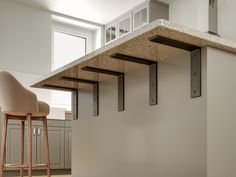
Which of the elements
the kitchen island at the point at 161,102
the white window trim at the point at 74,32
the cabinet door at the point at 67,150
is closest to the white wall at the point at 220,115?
the kitchen island at the point at 161,102

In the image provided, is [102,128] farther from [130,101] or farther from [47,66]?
[47,66]

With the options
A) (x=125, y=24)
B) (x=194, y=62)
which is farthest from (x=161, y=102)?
(x=125, y=24)

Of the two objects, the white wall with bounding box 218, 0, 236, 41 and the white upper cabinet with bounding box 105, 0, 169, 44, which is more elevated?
the white upper cabinet with bounding box 105, 0, 169, 44

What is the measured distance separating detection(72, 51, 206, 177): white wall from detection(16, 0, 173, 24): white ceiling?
3661 mm

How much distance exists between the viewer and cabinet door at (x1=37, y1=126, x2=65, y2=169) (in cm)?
515

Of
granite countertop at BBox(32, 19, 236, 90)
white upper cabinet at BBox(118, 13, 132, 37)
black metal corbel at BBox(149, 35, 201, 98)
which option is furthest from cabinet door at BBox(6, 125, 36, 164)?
black metal corbel at BBox(149, 35, 201, 98)

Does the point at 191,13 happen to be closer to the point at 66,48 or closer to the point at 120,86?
the point at 66,48

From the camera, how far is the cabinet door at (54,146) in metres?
5.15

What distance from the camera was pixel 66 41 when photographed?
651 cm

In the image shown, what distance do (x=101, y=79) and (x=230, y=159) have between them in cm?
96

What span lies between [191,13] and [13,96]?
11.9 feet

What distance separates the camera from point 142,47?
152 cm

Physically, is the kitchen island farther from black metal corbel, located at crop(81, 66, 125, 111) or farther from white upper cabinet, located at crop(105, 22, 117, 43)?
white upper cabinet, located at crop(105, 22, 117, 43)

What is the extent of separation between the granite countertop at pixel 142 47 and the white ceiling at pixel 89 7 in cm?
386
